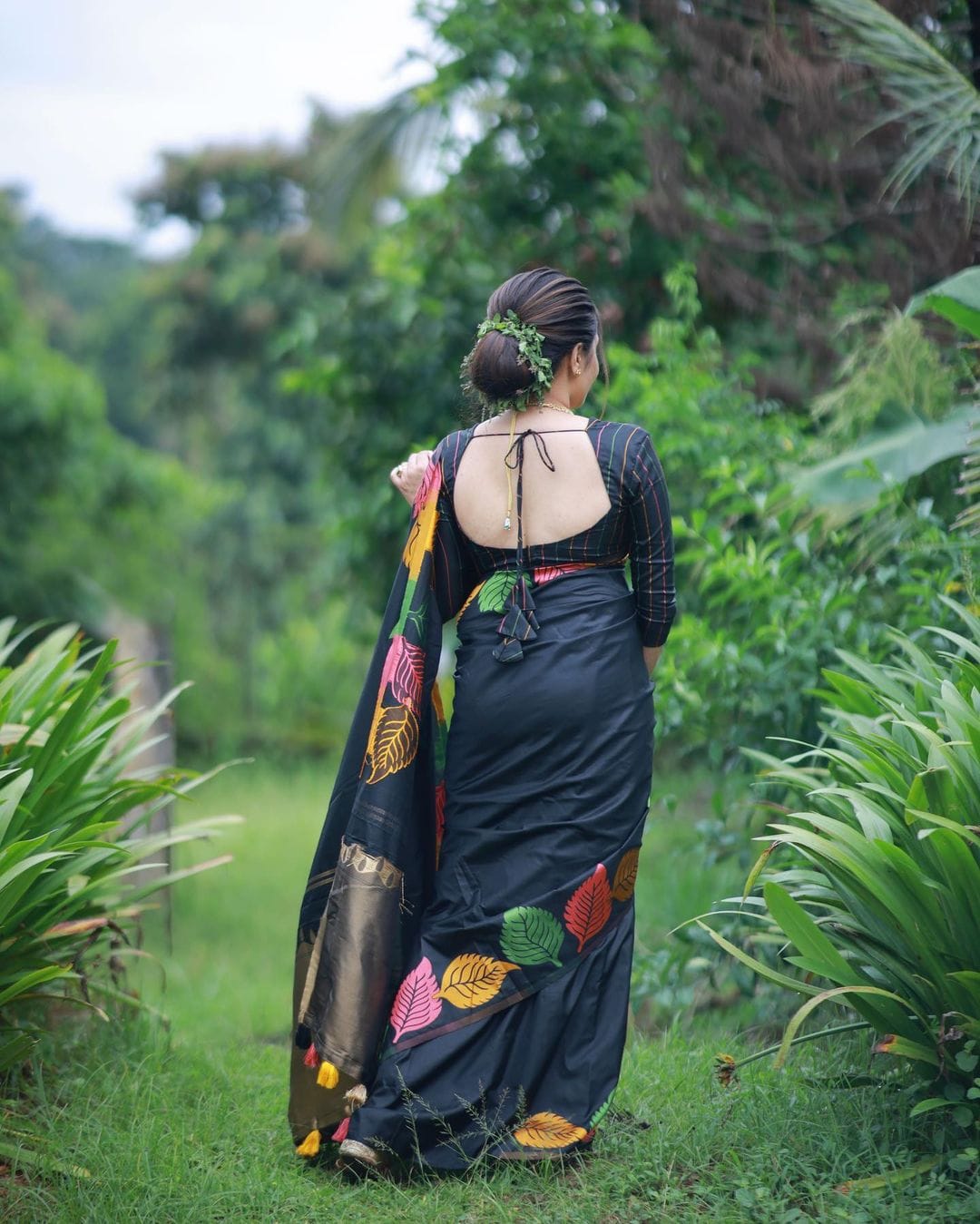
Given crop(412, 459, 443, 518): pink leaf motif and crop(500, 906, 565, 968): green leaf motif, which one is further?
crop(412, 459, 443, 518): pink leaf motif

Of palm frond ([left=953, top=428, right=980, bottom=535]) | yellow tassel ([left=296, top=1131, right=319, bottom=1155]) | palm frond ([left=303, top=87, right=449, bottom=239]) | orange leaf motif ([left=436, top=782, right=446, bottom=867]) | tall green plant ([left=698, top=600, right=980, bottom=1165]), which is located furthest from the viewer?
palm frond ([left=303, top=87, right=449, bottom=239])

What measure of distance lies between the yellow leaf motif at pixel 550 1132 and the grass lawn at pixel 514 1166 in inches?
2.3

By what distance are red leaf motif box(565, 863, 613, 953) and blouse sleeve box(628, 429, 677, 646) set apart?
1.97ft

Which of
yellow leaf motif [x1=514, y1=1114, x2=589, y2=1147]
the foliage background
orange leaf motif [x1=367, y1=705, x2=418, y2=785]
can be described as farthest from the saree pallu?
the foliage background

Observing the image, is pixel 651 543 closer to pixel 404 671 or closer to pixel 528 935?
pixel 404 671

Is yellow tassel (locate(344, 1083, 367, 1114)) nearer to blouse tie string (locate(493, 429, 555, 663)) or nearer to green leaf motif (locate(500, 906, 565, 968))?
green leaf motif (locate(500, 906, 565, 968))


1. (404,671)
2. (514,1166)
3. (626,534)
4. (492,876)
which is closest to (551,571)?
(626,534)

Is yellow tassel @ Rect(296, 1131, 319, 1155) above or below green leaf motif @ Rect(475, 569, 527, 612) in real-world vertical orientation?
below

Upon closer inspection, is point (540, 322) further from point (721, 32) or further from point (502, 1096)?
point (721, 32)

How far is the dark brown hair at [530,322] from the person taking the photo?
2855 mm

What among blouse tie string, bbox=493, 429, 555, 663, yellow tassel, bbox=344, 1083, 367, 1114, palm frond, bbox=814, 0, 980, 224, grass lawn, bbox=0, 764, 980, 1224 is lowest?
grass lawn, bbox=0, 764, 980, 1224

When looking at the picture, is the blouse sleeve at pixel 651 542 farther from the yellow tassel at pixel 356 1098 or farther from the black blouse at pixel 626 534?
the yellow tassel at pixel 356 1098

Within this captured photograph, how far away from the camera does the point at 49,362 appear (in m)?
9.09

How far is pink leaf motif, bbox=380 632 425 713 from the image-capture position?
2.94 m
